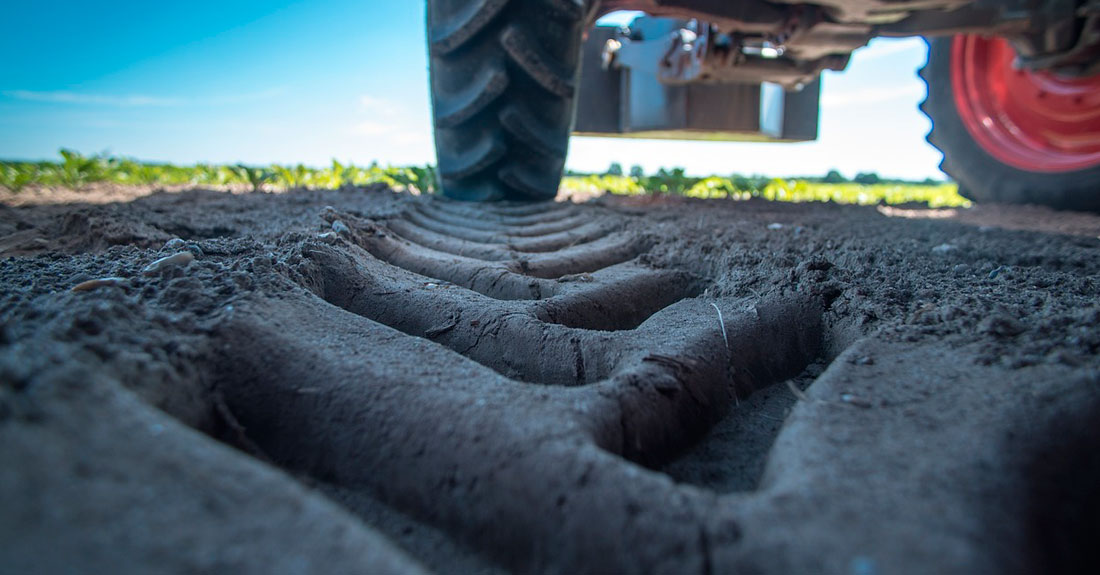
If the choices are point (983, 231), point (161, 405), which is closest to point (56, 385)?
point (161, 405)

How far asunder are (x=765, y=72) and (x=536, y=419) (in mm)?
3072

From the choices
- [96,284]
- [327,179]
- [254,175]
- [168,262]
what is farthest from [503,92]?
[254,175]

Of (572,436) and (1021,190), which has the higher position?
(1021,190)

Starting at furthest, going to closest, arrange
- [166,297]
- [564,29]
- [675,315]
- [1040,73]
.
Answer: [1040,73]
[564,29]
[675,315]
[166,297]

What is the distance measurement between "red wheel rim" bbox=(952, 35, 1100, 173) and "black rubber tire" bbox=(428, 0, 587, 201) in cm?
236

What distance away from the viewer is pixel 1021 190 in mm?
2996

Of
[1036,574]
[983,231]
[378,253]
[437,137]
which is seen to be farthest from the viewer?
[437,137]

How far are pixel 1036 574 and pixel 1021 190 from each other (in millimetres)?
3318

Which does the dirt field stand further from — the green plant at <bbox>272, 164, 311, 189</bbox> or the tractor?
the green plant at <bbox>272, 164, 311, 189</bbox>

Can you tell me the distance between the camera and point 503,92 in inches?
84.4

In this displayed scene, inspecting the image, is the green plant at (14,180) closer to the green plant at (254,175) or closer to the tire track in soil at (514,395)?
the green plant at (254,175)

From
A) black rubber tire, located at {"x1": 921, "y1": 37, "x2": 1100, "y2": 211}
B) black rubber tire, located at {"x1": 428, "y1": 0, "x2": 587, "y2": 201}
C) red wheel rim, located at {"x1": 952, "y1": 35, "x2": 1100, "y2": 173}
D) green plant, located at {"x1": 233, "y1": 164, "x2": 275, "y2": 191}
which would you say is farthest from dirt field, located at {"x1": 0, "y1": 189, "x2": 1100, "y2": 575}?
green plant, located at {"x1": 233, "y1": 164, "x2": 275, "y2": 191}

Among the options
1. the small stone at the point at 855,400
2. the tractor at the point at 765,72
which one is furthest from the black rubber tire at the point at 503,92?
the small stone at the point at 855,400

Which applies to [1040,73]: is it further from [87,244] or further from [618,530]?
[87,244]
